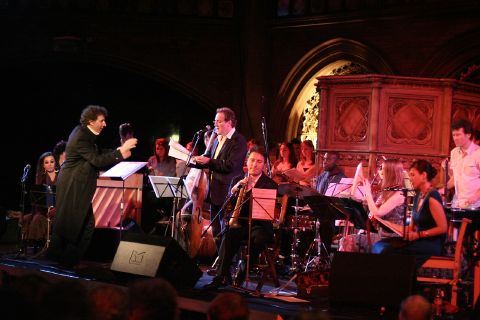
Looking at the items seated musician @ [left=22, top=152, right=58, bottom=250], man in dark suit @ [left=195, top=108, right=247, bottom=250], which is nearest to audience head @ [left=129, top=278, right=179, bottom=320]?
man in dark suit @ [left=195, top=108, right=247, bottom=250]

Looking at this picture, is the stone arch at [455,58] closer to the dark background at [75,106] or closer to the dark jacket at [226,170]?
the dark background at [75,106]

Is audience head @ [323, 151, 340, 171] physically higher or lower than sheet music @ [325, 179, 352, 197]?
higher

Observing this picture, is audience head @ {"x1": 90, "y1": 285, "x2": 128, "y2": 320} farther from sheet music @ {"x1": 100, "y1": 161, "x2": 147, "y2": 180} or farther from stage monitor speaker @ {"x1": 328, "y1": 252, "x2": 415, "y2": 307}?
sheet music @ {"x1": 100, "y1": 161, "x2": 147, "y2": 180}

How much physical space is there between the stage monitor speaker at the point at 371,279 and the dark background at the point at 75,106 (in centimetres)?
1046

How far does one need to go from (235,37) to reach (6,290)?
1296 cm

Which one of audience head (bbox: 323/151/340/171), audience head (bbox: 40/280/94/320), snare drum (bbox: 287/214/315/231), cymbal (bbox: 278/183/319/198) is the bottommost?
audience head (bbox: 40/280/94/320)

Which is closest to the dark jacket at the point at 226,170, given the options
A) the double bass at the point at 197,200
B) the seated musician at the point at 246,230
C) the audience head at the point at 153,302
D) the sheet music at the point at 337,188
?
the seated musician at the point at 246,230

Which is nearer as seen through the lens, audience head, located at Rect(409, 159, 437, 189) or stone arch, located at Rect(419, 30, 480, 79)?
audience head, located at Rect(409, 159, 437, 189)

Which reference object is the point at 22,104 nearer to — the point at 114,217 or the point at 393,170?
the point at 114,217

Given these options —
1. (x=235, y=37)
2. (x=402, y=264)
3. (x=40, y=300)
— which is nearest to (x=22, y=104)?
(x=235, y=37)

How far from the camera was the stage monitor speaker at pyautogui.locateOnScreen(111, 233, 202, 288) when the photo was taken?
25.1 feet

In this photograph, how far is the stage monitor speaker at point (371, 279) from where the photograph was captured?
671cm

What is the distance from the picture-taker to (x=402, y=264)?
6.74 m

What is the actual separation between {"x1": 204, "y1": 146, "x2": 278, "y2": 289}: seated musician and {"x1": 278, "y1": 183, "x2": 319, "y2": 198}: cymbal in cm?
33
